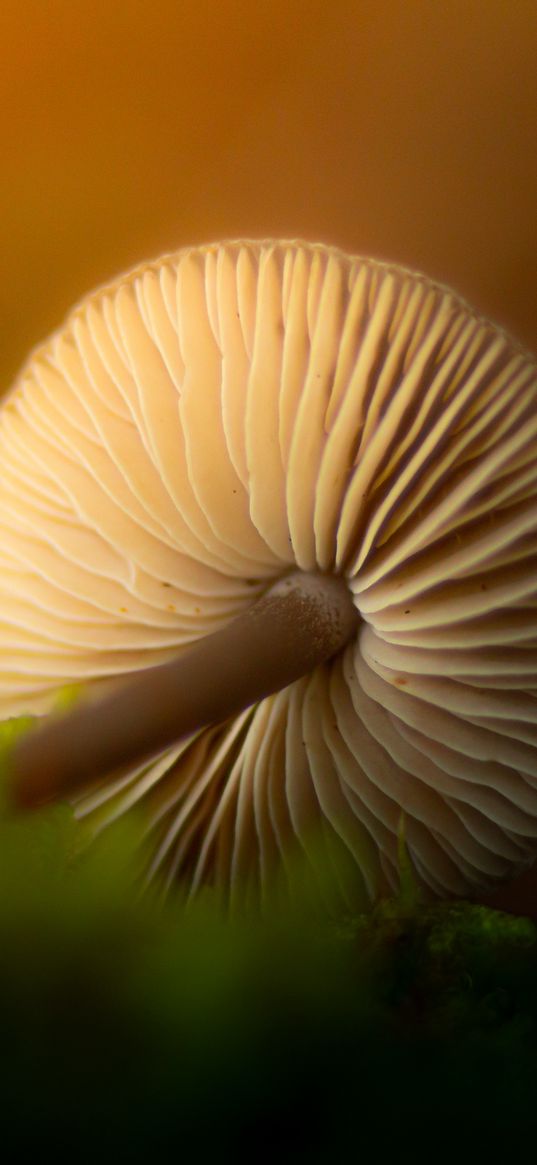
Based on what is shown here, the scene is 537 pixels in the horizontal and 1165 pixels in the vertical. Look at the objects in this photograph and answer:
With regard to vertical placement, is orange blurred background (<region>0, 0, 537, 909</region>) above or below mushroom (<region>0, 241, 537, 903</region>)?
above

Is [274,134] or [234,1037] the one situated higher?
[274,134]

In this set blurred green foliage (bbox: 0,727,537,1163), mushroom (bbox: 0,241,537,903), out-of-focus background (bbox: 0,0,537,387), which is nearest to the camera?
blurred green foliage (bbox: 0,727,537,1163)

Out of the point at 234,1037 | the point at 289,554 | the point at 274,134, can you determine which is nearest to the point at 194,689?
the point at 289,554

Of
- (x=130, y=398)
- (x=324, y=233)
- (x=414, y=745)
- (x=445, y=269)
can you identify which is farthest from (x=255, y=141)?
(x=414, y=745)

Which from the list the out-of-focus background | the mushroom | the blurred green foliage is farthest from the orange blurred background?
A: the blurred green foliage

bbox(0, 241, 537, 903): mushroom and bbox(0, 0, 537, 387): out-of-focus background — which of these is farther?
bbox(0, 0, 537, 387): out-of-focus background

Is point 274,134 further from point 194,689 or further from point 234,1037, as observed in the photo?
point 234,1037

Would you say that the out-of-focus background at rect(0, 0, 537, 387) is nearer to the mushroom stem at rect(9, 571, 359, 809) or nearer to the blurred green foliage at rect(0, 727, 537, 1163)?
the mushroom stem at rect(9, 571, 359, 809)

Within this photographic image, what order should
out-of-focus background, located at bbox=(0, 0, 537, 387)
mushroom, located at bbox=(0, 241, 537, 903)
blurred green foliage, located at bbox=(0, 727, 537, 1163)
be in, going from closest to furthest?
blurred green foliage, located at bbox=(0, 727, 537, 1163), mushroom, located at bbox=(0, 241, 537, 903), out-of-focus background, located at bbox=(0, 0, 537, 387)
